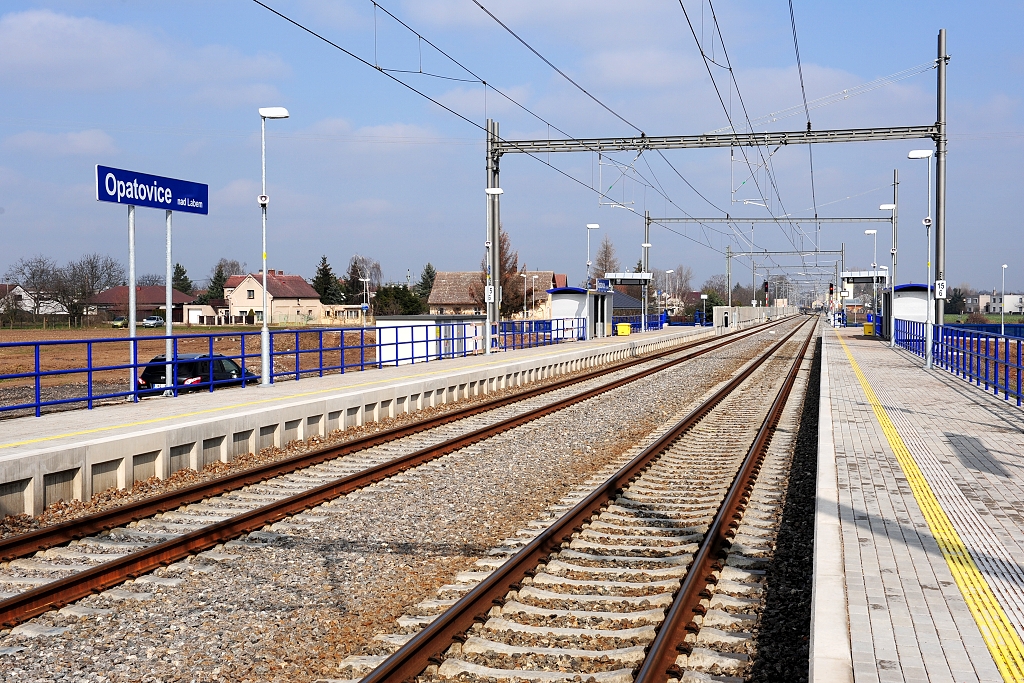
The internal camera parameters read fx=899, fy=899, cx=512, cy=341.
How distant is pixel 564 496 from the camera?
9.99 m

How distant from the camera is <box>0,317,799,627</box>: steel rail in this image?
611 centimetres

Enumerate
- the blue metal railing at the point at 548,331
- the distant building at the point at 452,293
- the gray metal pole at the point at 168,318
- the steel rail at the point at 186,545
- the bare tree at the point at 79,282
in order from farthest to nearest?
the distant building at the point at 452,293
the bare tree at the point at 79,282
the blue metal railing at the point at 548,331
the gray metal pole at the point at 168,318
the steel rail at the point at 186,545

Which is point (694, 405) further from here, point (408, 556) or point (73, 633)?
point (73, 633)

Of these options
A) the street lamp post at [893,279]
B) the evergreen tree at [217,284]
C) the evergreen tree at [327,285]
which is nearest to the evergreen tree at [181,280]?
the evergreen tree at [217,284]

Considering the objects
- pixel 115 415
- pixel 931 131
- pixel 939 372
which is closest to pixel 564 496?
pixel 115 415

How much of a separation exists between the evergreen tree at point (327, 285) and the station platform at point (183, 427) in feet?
320

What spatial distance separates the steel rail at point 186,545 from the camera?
20.0 feet

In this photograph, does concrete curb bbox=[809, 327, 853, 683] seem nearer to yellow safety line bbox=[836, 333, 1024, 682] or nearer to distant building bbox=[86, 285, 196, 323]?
yellow safety line bbox=[836, 333, 1024, 682]

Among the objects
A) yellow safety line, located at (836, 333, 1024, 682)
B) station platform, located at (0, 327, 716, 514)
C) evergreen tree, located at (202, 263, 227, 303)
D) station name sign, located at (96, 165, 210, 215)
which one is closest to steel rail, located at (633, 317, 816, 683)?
yellow safety line, located at (836, 333, 1024, 682)

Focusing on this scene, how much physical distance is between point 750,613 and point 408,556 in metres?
2.95

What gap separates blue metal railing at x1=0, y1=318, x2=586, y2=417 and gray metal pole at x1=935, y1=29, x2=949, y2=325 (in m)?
13.9

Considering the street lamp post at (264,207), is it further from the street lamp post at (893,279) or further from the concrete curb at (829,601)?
the street lamp post at (893,279)

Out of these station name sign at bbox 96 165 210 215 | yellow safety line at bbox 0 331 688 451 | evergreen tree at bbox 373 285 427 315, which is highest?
station name sign at bbox 96 165 210 215

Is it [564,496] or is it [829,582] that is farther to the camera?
[564,496]
